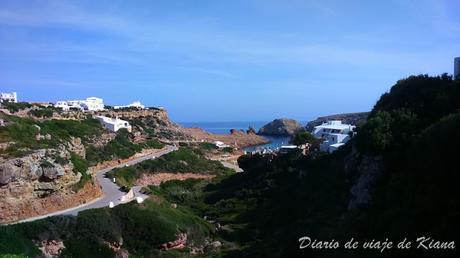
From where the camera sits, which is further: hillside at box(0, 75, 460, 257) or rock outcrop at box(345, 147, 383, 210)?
rock outcrop at box(345, 147, 383, 210)

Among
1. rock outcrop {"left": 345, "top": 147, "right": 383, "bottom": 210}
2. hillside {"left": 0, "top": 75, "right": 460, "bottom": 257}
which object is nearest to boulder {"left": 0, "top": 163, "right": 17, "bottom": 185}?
hillside {"left": 0, "top": 75, "right": 460, "bottom": 257}

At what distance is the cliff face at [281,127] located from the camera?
175625 mm

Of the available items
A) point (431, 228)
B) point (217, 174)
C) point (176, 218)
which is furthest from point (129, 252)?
point (217, 174)

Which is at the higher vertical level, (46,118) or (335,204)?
(46,118)

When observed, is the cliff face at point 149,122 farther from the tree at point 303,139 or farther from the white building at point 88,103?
the tree at point 303,139

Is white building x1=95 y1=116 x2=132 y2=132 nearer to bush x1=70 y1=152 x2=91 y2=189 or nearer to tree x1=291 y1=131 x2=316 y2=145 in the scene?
tree x1=291 y1=131 x2=316 y2=145

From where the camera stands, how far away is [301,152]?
1949 inches

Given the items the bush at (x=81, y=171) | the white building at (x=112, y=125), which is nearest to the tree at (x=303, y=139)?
the bush at (x=81, y=171)

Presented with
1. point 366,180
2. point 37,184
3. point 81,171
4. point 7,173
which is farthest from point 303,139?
point 7,173

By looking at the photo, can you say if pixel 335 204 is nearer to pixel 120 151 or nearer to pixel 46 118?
pixel 120 151

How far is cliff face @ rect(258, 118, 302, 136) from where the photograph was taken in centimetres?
17562

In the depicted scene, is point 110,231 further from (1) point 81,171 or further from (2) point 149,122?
(2) point 149,122

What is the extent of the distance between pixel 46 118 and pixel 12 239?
41.5 m

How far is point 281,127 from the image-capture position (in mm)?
179125
